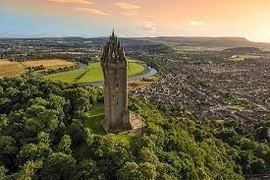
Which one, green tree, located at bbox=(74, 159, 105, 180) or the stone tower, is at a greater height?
the stone tower

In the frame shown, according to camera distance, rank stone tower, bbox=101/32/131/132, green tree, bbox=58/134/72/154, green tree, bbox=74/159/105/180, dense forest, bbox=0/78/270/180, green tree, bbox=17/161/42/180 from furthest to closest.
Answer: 1. stone tower, bbox=101/32/131/132
2. green tree, bbox=58/134/72/154
3. dense forest, bbox=0/78/270/180
4. green tree, bbox=17/161/42/180
5. green tree, bbox=74/159/105/180

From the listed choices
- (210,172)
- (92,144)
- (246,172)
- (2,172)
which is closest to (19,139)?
(2,172)

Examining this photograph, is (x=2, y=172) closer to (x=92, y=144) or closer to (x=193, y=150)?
(x=92, y=144)

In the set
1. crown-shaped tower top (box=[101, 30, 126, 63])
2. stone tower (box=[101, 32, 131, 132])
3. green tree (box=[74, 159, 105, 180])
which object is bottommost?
green tree (box=[74, 159, 105, 180])

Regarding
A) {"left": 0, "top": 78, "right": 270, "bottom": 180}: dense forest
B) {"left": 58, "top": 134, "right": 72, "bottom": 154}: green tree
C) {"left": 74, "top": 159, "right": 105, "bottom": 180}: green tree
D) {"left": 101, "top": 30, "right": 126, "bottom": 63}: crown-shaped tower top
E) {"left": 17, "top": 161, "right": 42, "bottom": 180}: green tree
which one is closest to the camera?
{"left": 74, "top": 159, "right": 105, "bottom": 180}: green tree

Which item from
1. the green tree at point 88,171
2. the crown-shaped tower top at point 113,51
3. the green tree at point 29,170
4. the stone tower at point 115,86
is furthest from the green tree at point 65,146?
the crown-shaped tower top at point 113,51

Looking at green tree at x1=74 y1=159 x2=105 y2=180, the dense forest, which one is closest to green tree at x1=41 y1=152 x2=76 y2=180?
the dense forest

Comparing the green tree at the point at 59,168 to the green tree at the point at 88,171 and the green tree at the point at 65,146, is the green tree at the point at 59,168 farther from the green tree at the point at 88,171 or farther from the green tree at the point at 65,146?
the green tree at the point at 65,146

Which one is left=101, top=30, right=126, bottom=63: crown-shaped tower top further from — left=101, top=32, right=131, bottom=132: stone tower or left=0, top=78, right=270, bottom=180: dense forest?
left=0, top=78, right=270, bottom=180: dense forest
